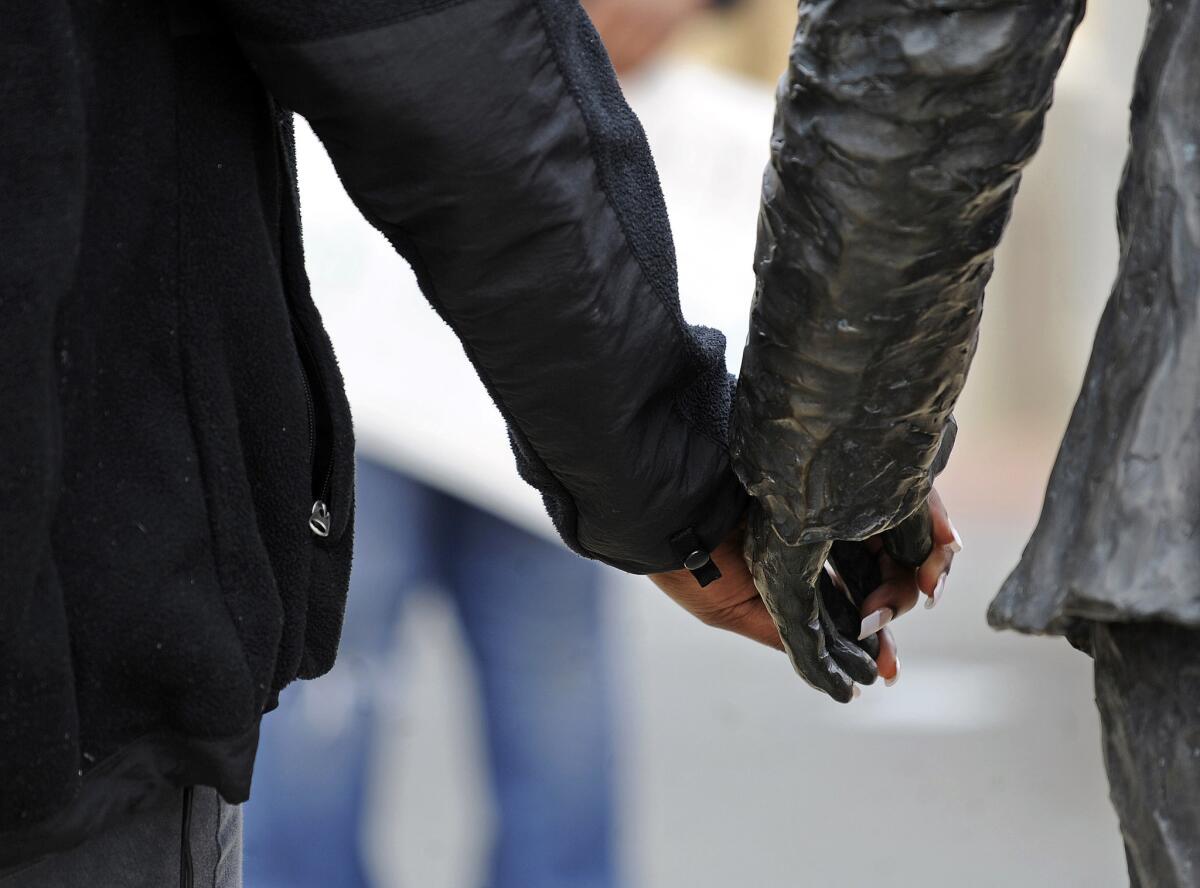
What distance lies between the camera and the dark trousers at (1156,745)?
103 cm

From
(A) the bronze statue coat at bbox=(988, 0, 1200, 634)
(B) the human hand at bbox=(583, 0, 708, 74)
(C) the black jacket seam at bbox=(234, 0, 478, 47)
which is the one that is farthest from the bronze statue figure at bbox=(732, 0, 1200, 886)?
(B) the human hand at bbox=(583, 0, 708, 74)

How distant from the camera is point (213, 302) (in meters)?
1.16

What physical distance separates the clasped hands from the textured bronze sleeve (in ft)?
0.33

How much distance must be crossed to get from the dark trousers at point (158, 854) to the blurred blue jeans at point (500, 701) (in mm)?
1671

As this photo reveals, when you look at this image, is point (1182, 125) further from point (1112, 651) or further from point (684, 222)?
point (684, 222)

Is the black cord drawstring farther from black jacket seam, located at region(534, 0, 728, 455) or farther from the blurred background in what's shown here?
the blurred background

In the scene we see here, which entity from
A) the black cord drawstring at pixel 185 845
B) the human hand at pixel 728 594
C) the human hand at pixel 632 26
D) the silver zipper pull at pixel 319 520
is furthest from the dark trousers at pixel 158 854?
the human hand at pixel 632 26

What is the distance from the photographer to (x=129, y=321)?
113 centimetres

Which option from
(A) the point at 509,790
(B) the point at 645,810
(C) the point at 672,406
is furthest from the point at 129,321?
(B) the point at 645,810

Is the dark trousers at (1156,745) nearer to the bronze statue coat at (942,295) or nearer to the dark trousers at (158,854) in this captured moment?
the bronze statue coat at (942,295)

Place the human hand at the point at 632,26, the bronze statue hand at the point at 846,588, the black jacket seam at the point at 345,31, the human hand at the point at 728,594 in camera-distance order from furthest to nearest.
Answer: the human hand at the point at 632,26
the human hand at the point at 728,594
the bronze statue hand at the point at 846,588
the black jacket seam at the point at 345,31

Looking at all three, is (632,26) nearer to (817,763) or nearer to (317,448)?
(817,763)

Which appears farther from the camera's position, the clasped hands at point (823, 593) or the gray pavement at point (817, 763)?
the gray pavement at point (817, 763)

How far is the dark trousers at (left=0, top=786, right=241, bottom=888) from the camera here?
3.85 feet
